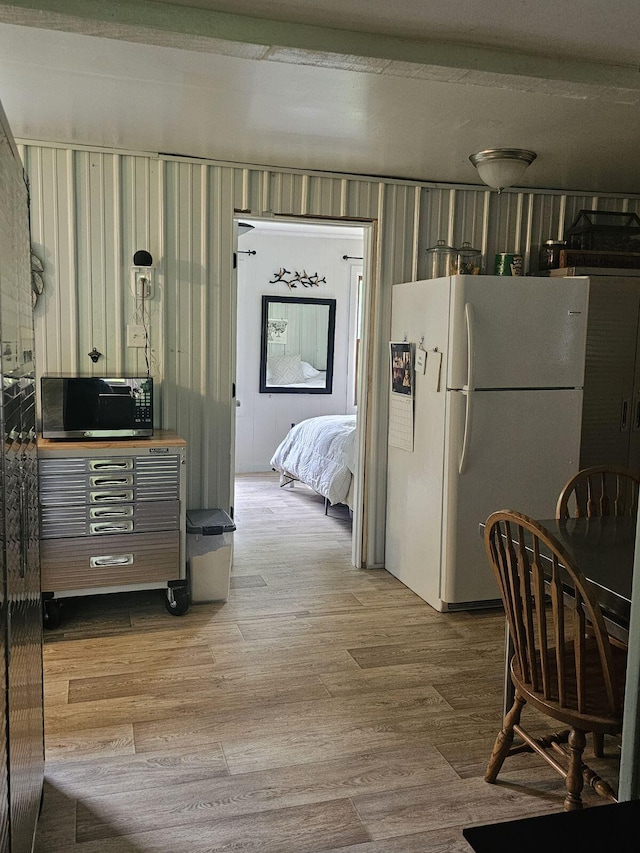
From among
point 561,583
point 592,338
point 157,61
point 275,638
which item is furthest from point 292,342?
point 561,583

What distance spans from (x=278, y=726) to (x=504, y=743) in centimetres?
87

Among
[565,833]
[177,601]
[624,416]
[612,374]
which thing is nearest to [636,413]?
[624,416]

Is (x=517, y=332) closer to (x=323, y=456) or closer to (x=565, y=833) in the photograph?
(x=323, y=456)

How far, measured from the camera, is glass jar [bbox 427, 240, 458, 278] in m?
4.58

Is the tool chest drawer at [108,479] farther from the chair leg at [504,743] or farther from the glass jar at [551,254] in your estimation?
the glass jar at [551,254]

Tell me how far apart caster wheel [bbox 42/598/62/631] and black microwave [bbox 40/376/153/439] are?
2.71 feet

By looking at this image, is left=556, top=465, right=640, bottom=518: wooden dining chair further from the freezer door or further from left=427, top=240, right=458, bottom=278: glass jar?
left=427, top=240, right=458, bottom=278: glass jar

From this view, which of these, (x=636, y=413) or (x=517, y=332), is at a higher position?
(x=517, y=332)

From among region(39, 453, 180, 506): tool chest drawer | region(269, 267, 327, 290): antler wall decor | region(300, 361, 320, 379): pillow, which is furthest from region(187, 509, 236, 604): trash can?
region(269, 267, 327, 290): antler wall decor

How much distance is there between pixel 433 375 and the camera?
4062 millimetres

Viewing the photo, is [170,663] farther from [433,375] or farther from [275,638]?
[433,375]

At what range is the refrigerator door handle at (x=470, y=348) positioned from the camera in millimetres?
3795

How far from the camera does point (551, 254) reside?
15.1ft

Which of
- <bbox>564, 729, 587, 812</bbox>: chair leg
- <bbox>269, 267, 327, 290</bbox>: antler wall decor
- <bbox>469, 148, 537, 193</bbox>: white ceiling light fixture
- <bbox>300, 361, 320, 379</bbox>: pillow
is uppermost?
<bbox>469, 148, 537, 193</bbox>: white ceiling light fixture
